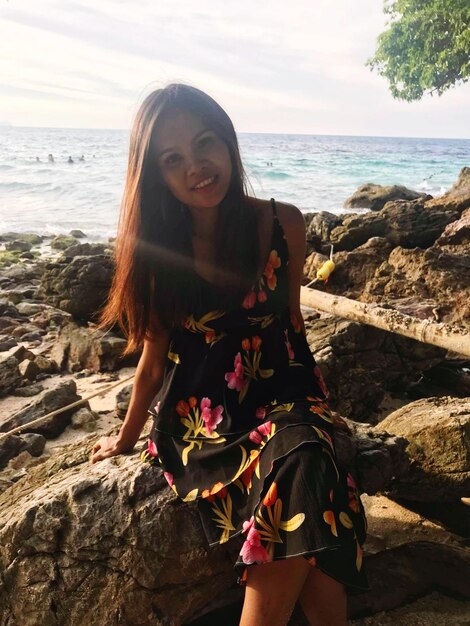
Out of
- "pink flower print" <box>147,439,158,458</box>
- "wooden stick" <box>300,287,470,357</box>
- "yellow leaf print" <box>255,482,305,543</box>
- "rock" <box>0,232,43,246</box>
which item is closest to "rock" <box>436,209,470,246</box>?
"wooden stick" <box>300,287,470,357</box>

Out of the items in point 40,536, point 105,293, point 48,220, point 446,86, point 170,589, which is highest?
point 446,86

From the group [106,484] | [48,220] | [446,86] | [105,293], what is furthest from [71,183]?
[106,484]

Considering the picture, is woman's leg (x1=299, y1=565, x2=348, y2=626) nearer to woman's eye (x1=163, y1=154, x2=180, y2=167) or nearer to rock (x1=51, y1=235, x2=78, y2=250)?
woman's eye (x1=163, y1=154, x2=180, y2=167)

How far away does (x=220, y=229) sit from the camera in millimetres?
2031

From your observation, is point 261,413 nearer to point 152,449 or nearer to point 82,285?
point 152,449

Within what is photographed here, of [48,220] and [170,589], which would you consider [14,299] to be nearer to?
[170,589]

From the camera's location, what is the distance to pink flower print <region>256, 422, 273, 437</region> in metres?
1.63

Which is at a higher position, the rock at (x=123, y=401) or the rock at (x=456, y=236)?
the rock at (x=456, y=236)

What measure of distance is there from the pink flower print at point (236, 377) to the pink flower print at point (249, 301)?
0.20 meters

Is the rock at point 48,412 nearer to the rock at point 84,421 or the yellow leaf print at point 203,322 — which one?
the rock at point 84,421

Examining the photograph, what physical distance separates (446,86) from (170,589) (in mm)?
13253

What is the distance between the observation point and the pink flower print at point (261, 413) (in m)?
1.74

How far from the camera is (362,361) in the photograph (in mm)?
3834

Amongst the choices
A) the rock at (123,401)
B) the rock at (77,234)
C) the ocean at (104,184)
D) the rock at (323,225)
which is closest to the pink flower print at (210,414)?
the rock at (123,401)
